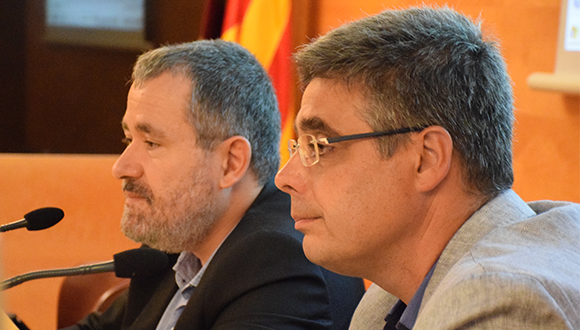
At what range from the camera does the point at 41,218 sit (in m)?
1.41

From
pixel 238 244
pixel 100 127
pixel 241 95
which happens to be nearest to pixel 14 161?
pixel 100 127

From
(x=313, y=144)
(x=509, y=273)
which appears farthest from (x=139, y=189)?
(x=509, y=273)

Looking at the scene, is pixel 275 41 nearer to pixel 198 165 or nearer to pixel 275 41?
pixel 275 41

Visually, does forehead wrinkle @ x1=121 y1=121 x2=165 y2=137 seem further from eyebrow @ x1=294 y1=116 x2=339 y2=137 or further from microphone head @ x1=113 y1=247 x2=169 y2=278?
eyebrow @ x1=294 y1=116 x2=339 y2=137

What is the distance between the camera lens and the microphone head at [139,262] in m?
1.66

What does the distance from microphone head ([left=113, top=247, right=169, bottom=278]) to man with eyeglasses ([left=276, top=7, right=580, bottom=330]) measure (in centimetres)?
74

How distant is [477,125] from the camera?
1.05 m

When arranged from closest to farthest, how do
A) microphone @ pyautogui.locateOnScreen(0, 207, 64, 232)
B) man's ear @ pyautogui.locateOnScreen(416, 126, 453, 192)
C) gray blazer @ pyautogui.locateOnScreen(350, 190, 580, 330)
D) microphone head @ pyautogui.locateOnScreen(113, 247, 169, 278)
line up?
gray blazer @ pyautogui.locateOnScreen(350, 190, 580, 330) < man's ear @ pyautogui.locateOnScreen(416, 126, 453, 192) < microphone @ pyautogui.locateOnScreen(0, 207, 64, 232) < microphone head @ pyautogui.locateOnScreen(113, 247, 169, 278)

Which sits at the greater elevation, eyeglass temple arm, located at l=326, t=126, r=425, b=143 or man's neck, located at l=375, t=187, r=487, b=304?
eyeglass temple arm, located at l=326, t=126, r=425, b=143

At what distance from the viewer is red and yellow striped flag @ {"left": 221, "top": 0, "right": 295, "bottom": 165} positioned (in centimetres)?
327

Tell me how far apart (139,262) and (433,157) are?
1.00m

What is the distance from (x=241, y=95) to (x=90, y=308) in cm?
111

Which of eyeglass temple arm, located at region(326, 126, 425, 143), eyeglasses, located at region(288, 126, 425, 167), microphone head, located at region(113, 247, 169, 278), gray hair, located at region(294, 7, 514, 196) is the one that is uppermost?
gray hair, located at region(294, 7, 514, 196)

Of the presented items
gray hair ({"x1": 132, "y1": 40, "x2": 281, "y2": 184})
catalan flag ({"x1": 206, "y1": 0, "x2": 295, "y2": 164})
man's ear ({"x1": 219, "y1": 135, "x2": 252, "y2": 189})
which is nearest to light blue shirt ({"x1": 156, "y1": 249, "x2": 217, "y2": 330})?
man's ear ({"x1": 219, "y1": 135, "x2": 252, "y2": 189})
